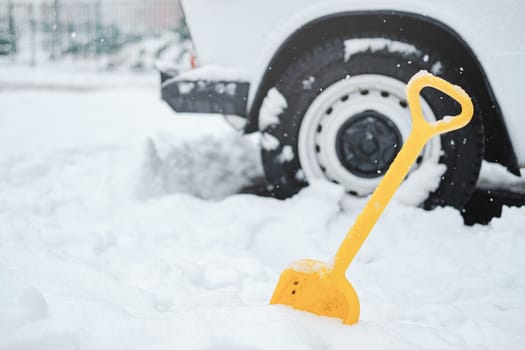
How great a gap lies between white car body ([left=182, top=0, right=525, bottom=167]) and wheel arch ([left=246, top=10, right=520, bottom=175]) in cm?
2

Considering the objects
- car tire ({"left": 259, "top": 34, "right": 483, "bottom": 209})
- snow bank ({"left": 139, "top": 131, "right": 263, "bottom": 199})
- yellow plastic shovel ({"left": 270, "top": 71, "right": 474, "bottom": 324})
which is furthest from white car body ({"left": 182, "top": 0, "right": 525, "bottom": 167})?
yellow plastic shovel ({"left": 270, "top": 71, "right": 474, "bottom": 324})

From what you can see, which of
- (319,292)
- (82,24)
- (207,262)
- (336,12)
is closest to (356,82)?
(336,12)

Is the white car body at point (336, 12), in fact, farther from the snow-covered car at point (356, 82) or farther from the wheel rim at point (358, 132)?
the wheel rim at point (358, 132)

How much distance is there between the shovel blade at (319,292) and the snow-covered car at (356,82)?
111cm

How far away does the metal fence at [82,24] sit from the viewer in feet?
47.0

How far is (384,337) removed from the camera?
134 centimetres

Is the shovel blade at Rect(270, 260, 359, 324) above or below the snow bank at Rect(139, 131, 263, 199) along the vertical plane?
above

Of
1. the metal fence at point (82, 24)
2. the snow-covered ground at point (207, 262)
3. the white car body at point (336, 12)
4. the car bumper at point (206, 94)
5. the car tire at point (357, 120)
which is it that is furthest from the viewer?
the metal fence at point (82, 24)

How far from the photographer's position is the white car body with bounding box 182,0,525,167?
2088 mm

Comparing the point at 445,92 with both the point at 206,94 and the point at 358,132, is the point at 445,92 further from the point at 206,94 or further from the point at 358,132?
the point at 206,94

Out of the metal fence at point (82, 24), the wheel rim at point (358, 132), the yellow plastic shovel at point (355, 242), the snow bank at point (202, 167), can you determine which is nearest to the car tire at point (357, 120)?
the wheel rim at point (358, 132)

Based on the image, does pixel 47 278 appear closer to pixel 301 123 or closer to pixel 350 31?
pixel 301 123

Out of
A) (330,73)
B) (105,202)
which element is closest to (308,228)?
(330,73)

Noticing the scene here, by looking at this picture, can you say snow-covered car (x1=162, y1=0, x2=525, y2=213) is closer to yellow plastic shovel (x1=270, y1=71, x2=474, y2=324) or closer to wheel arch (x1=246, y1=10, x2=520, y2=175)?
wheel arch (x1=246, y1=10, x2=520, y2=175)
